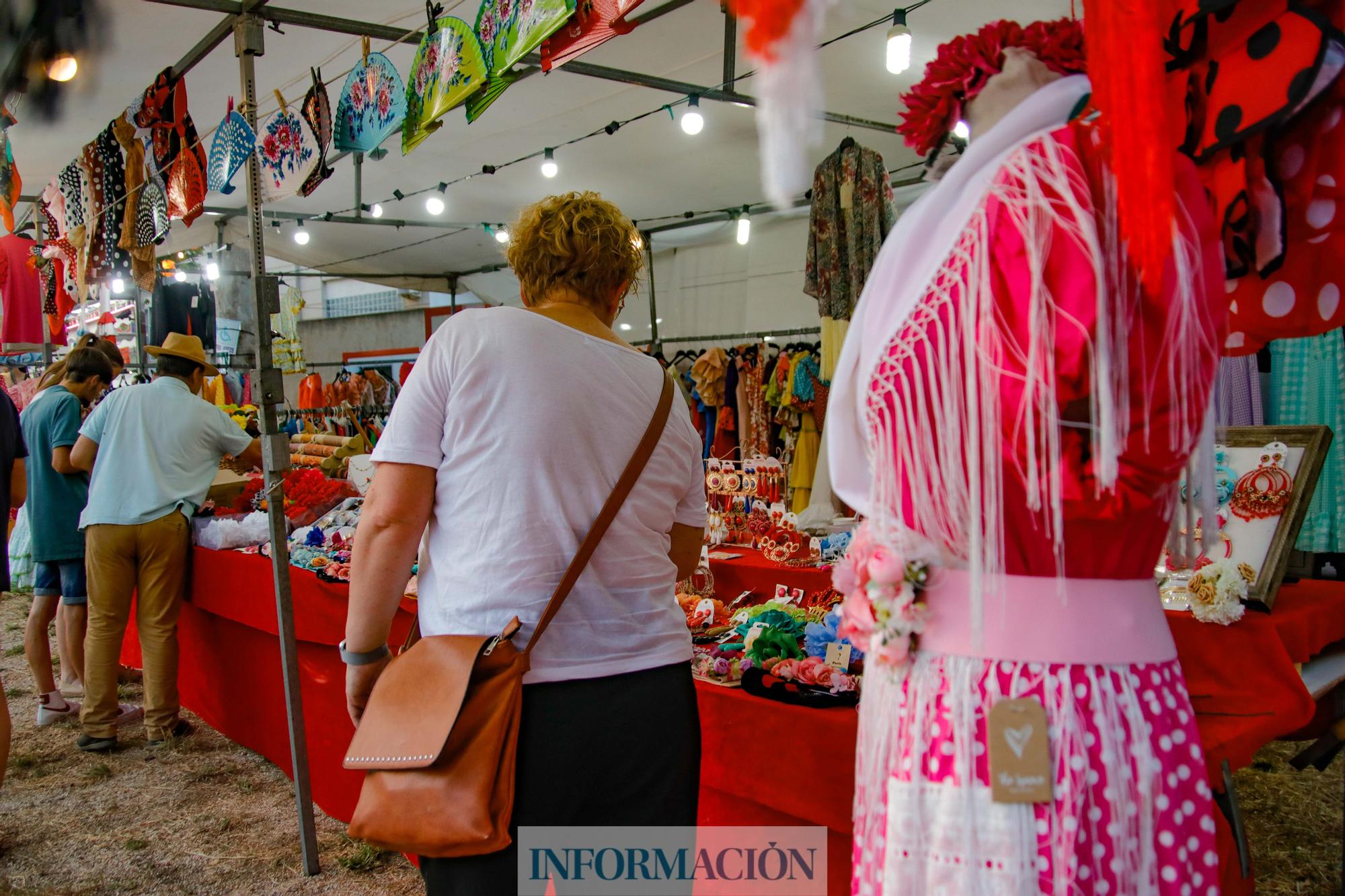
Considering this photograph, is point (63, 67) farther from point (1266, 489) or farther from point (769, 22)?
point (1266, 489)

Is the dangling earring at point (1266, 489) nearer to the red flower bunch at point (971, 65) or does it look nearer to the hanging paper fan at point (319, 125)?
the red flower bunch at point (971, 65)

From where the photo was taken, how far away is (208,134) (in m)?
5.43

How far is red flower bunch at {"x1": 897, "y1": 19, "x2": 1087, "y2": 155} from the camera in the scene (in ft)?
3.10

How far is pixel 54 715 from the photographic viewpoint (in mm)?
4105

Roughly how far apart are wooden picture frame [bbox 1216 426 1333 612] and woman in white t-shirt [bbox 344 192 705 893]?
1422 mm

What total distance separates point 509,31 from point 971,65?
4.59 feet

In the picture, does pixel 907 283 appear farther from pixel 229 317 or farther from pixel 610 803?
pixel 229 317

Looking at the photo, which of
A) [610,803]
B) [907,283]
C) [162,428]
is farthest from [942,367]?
[162,428]

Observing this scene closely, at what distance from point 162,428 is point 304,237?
4155 millimetres

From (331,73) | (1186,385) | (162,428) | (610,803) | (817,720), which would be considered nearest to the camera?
(1186,385)

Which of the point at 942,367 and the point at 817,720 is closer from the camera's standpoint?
the point at 942,367

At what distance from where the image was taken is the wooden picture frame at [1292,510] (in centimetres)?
202

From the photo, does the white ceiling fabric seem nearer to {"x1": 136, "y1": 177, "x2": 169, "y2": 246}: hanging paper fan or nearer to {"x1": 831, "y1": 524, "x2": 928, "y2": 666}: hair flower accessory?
{"x1": 136, "y1": 177, "x2": 169, "y2": 246}: hanging paper fan

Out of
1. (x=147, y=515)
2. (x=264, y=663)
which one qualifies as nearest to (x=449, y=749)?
(x=264, y=663)
